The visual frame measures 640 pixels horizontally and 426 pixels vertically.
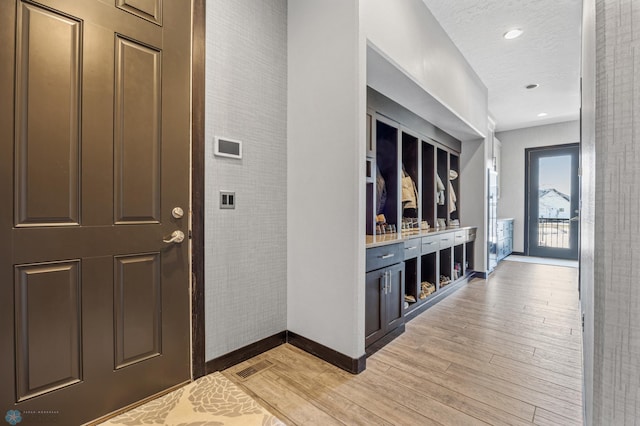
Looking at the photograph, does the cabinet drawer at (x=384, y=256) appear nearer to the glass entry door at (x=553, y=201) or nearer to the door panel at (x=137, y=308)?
the door panel at (x=137, y=308)

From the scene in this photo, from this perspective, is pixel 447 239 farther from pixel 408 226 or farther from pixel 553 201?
pixel 553 201

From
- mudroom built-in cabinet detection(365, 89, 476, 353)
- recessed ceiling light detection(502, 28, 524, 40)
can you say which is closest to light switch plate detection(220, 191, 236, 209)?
mudroom built-in cabinet detection(365, 89, 476, 353)

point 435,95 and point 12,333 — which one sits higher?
point 435,95

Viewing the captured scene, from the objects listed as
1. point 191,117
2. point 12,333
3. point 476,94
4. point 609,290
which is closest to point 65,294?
point 12,333

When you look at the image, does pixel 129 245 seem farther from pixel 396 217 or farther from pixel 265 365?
pixel 396 217

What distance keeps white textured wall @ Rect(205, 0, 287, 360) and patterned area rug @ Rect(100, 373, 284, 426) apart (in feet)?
0.79

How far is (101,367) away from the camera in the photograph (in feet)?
4.78

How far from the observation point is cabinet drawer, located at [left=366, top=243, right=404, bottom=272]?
214cm

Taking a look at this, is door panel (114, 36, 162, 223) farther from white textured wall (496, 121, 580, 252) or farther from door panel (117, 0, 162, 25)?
white textured wall (496, 121, 580, 252)

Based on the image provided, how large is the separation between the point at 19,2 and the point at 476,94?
Answer: 4.62m

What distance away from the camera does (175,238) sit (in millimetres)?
1708

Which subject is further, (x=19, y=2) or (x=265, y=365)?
(x=265, y=365)

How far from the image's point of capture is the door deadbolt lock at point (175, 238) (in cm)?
169
